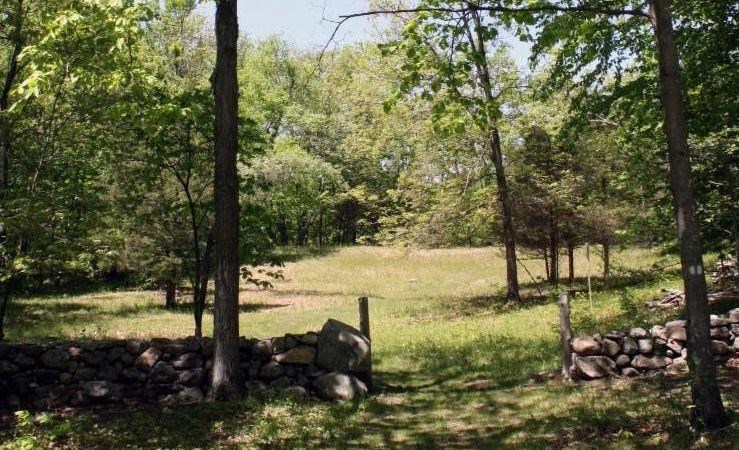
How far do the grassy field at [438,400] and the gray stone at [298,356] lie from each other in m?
1.00

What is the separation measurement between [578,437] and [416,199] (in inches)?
654

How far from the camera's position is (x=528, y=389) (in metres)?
9.65

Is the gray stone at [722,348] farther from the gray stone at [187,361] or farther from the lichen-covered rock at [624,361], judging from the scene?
the gray stone at [187,361]

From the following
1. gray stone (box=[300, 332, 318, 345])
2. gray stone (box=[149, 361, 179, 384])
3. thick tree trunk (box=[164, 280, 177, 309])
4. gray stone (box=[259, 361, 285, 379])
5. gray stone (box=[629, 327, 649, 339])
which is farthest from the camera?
thick tree trunk (box=[164, 280, 177, 309])

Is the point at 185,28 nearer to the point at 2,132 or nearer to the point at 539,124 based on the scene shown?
the point at 539,124

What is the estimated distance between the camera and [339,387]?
980 cm

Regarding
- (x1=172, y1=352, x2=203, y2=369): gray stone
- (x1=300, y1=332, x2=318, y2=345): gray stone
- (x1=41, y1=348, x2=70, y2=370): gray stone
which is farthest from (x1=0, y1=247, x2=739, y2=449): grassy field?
(x1=300, y1=332, x2=318, y2=345): gray stone

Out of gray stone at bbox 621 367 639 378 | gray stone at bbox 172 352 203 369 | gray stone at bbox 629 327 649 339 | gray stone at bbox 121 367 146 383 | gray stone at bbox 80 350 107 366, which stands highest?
gray stone at bbox 629 327 649 339

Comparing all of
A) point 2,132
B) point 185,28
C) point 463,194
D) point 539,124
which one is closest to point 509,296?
point 463,194

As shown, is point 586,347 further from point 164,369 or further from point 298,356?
point 164,369

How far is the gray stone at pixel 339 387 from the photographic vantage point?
A: 31.9 feet

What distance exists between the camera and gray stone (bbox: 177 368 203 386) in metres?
9.71

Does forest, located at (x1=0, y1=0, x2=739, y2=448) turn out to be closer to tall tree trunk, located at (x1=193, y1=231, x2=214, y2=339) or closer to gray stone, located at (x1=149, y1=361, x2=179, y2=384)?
tall tree trunk, located at (x1=193, y1=231, x2=214, y2=339)

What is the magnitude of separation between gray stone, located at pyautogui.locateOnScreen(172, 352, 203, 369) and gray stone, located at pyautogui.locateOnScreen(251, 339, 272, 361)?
0.89 metres
